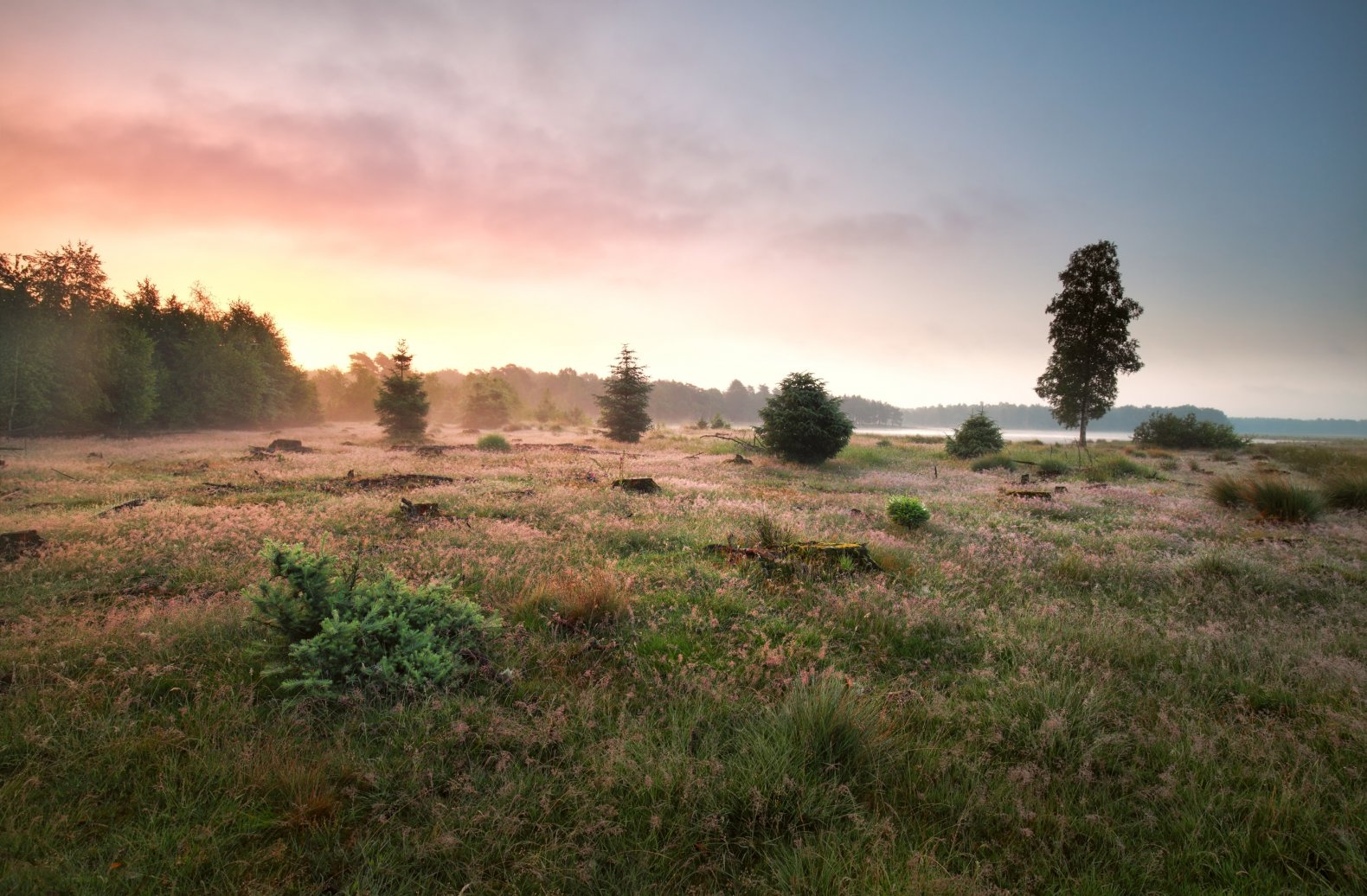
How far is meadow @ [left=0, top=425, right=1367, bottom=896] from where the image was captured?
8.11ft

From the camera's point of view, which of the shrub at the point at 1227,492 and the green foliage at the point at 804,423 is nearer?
the shrub at the point at 1227,492

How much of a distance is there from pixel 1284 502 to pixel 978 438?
53.4ft

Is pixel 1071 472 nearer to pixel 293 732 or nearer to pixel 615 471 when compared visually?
pixel 615 471

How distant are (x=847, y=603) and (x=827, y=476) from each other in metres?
14.6

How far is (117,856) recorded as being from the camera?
7.75ft

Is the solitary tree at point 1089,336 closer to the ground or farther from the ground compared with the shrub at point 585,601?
farther from the ground

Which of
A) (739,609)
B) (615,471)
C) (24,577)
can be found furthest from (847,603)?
(615,471)

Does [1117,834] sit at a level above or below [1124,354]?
below

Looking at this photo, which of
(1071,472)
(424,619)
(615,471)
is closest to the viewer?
(424,619)

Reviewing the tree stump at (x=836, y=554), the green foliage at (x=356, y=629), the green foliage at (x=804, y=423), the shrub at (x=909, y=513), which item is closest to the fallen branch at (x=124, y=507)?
the green foliage at (x=356, y=629)

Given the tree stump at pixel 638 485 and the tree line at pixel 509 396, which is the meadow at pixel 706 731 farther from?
the tree line at pixel 509 396

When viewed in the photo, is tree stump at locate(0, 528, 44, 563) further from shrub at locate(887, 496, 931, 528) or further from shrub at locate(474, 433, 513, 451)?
shrub at locate(474, 433, 513, 451)

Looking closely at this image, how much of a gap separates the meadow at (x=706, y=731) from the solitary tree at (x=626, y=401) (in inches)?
1224

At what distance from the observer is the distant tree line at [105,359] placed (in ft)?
100
